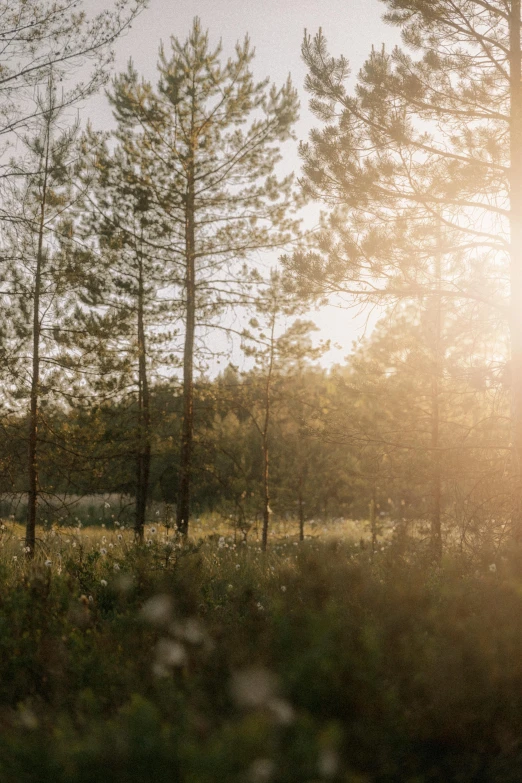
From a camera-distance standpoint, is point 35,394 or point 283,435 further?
point 283,435

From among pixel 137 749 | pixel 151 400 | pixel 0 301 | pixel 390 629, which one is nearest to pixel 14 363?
pixel 0 301

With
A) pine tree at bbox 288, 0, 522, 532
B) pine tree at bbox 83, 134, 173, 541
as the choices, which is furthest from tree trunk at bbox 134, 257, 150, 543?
pine tree at bbox 288, 0, 522, 532

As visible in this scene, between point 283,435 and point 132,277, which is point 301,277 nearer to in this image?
point 132,277

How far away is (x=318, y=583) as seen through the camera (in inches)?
186

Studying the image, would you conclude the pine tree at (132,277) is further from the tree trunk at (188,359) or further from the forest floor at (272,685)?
the forest floor at (272,685)

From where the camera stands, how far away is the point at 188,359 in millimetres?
14266

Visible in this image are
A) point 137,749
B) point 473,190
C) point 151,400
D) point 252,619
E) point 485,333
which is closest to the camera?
point 137,749

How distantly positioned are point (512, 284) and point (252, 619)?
18.2 feet

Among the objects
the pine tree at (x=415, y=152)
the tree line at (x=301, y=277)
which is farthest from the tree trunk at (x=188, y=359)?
the pine tree at (x=415, y=152)

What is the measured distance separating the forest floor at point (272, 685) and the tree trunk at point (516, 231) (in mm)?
3089

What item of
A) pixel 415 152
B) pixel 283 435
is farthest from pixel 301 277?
pixel 283 435

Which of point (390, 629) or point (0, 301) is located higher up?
Result: point (0, 301)

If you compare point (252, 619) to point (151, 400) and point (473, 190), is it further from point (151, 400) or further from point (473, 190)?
point (151, 400)

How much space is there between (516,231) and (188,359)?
785 cm
